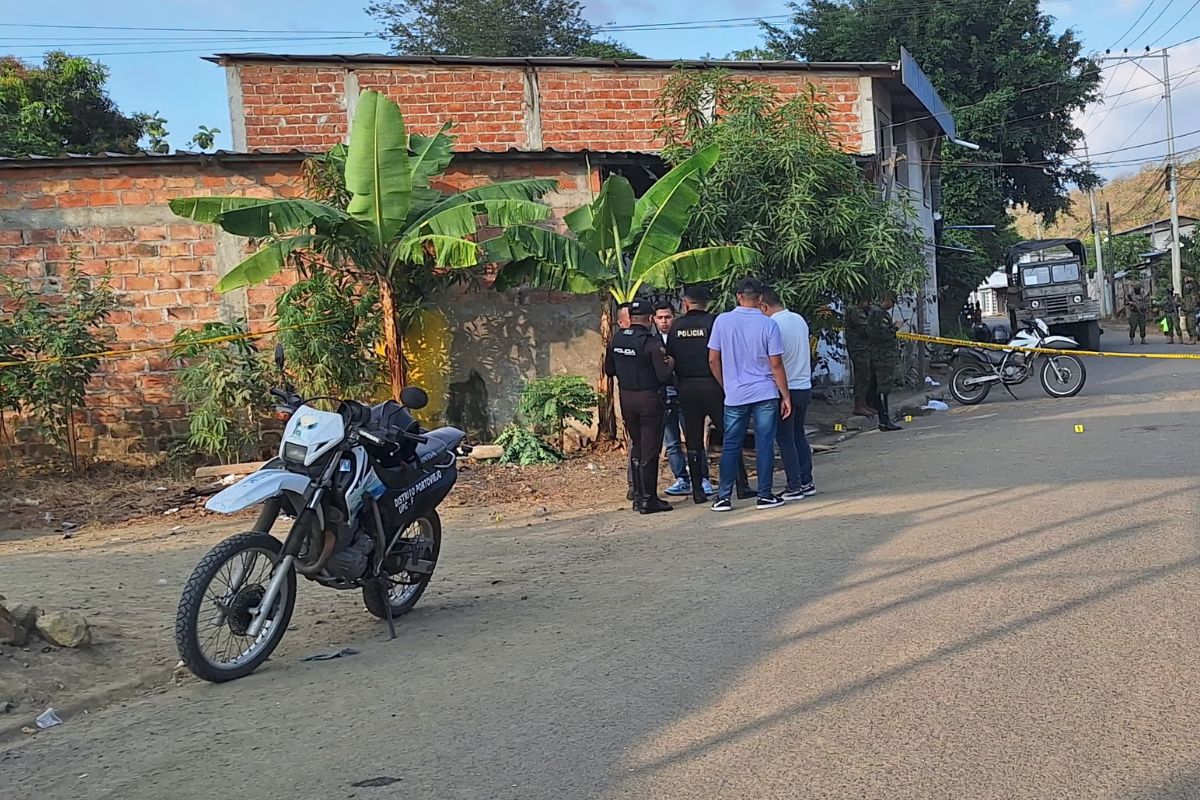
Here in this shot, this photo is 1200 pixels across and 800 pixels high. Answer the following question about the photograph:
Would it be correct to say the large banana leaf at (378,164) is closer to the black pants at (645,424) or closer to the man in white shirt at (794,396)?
the black pants at (645,424)

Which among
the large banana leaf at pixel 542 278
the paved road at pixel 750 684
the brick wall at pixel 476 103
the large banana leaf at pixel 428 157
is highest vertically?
the brick wall at pixel 476 103

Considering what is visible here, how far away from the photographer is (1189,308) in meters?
35.5

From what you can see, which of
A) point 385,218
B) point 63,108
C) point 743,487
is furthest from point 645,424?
point 63,108

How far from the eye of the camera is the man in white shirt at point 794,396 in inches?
376

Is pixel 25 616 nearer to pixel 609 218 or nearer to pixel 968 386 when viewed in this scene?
pixel 609 218

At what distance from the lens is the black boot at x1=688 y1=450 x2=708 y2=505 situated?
32.0 feet

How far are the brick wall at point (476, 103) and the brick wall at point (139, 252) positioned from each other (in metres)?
6.30

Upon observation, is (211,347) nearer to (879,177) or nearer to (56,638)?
(56,638)

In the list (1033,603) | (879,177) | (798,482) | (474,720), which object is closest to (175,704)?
(474,720)

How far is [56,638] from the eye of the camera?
18.5 ft

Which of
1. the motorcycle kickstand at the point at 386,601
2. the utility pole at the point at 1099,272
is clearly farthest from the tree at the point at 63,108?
the utility pole at the point at 1099,272

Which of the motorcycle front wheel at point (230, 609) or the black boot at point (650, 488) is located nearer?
the motorcycle front wheel at point (230, 609)

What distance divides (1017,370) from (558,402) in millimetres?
8288

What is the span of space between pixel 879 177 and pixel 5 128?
21.1 metres
